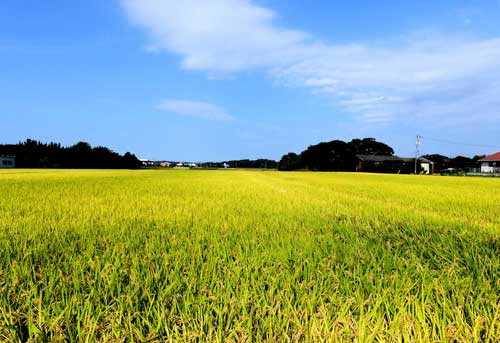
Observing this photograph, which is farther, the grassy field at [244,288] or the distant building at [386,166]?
the distant building at [386,166]

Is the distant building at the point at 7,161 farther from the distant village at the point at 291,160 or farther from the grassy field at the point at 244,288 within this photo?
the grassy field at the point at 244,288

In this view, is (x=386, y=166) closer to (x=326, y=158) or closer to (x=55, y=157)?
(x=326, y=158)

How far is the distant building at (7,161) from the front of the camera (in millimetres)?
73500

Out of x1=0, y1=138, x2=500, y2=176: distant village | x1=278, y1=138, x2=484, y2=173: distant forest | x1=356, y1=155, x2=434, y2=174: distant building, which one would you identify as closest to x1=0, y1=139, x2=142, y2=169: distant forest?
x1=0, y1=138, x2=500, y2=176: distant village

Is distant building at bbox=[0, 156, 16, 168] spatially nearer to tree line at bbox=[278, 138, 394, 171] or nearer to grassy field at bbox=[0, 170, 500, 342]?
tree line at bbox=[278, 138, 394, 171]

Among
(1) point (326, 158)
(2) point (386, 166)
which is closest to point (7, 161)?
(1) point (326, 158)

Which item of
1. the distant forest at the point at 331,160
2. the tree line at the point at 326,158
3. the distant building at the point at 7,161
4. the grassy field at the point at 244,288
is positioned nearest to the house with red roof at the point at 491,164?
the distant forest at the point at 331,160

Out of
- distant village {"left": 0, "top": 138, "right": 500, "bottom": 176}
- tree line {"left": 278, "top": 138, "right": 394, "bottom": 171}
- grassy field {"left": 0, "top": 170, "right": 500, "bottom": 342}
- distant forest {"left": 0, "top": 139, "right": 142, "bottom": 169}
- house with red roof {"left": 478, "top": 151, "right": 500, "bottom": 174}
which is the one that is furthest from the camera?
tree line {"left": 278, "top": 138, "right": 394, "bottom": 171}

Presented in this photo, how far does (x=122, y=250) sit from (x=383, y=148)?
115329mm

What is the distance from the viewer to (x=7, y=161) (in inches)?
2958

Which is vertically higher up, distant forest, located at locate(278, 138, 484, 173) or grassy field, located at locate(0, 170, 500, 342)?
distant forest, located at locate(278, 138, 484, 173)

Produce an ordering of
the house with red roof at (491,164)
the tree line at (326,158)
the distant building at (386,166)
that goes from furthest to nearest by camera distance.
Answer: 1. the tree line at (326,158)
2. the distant building at (386,166)
3. the house with red roof at (491,164)

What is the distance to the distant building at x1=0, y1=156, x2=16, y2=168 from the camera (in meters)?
73.5

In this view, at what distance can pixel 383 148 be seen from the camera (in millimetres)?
108750
